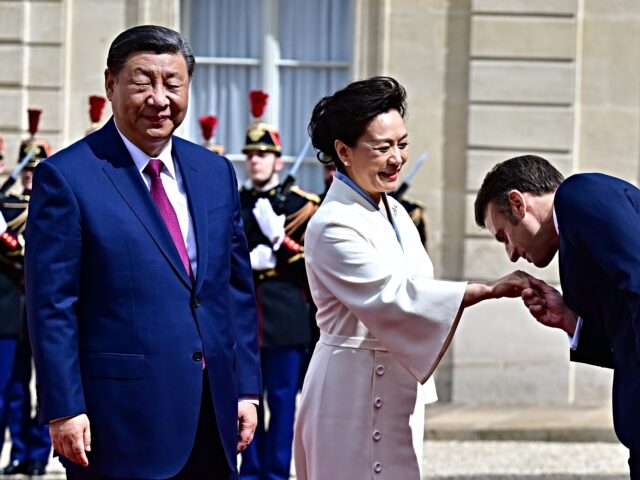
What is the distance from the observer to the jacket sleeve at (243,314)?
4.83 m

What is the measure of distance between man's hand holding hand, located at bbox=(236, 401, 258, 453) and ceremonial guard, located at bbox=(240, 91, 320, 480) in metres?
3.62

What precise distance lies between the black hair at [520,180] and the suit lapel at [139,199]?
0.90 m

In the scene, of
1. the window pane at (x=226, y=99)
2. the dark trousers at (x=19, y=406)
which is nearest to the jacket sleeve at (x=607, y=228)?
the dark trousers at (x=19, y=406)

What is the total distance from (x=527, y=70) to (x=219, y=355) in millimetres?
7650

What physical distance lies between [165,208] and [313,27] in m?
A: 8.03

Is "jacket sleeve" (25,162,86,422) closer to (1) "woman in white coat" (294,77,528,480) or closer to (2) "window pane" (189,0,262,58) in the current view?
(1) "woman in white coat" (294,77,528,480)

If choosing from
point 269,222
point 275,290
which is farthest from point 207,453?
point 275,290

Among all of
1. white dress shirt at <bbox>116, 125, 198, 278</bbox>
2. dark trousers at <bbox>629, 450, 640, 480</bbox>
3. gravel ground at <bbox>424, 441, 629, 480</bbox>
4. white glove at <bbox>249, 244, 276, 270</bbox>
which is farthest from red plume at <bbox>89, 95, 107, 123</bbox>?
dark trousers at <bbox>629, 450, 640, 480</bbox>

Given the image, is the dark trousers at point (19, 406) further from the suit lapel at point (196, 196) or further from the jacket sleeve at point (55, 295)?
the jacket sleeve at point (55, 295)

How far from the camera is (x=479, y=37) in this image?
1191 cm

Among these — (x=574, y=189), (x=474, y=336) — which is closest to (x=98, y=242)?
(x=574, y=189)

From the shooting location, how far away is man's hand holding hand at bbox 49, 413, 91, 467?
440 cm

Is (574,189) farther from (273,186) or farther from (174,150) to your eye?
(273,186)

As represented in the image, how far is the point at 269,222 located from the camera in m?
8.73
